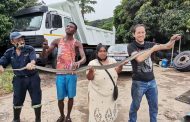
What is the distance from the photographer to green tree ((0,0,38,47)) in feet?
44.5

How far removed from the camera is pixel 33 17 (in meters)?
10.9

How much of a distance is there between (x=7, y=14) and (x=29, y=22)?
4468 millimetres

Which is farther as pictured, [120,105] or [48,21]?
[48,21]

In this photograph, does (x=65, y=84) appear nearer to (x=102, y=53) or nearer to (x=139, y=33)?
(x=102, y=53)

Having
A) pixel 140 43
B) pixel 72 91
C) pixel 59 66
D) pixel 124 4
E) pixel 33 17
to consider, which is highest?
pixel 124 4

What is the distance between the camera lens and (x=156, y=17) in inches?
709

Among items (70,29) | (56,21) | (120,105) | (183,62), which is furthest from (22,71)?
(183,62)

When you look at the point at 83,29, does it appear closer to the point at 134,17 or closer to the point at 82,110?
the point at 82,110

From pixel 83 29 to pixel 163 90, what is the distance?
16.9 ft

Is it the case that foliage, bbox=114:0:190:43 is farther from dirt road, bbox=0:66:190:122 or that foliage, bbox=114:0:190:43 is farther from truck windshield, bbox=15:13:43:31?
truck windshield, bbox=15:13:43:31

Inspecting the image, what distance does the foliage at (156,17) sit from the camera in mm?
16625

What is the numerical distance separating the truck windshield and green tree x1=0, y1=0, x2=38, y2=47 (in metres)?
2.57

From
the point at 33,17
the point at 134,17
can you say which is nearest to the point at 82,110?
the point at 33,17

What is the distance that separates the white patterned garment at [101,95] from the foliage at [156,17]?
12650 mm
